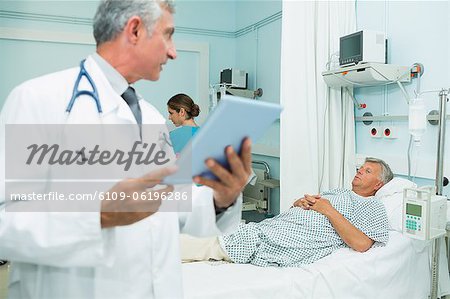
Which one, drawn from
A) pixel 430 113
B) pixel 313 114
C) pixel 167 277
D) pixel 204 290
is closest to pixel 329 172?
pixel 313 114

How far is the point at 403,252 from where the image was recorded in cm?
206

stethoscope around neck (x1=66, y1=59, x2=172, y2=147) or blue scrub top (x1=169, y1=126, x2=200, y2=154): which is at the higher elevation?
stethoscope around neck (x1=66, y1=59, x2=172, y2=147)

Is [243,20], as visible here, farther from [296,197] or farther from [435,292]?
[435,292]

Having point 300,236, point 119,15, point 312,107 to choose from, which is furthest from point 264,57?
point 119,15

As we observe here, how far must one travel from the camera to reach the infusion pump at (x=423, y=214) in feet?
6.09

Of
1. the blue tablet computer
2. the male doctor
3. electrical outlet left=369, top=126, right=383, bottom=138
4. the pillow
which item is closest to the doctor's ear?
the male doctor

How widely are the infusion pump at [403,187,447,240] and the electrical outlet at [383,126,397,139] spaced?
0.75 meters

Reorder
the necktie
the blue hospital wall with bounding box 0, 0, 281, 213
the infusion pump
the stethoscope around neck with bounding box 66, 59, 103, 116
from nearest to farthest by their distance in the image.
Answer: the stethoscope around neck with bounding box 66, 59, 103, 116, the necktie, the infusion pump, the blue hospital wall with bounding box 0, 0, 281, 213

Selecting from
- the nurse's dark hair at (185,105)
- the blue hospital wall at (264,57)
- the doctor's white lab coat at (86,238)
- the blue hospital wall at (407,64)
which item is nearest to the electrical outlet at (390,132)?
the blue hospital wall at (407,64)

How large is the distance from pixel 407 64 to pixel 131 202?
89.8 inches

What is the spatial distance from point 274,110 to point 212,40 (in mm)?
3877

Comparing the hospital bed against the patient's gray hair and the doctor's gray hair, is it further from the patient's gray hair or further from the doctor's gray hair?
the doctor's gray hair

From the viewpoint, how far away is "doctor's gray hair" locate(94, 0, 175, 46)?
96cm

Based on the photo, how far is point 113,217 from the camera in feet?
2.67
